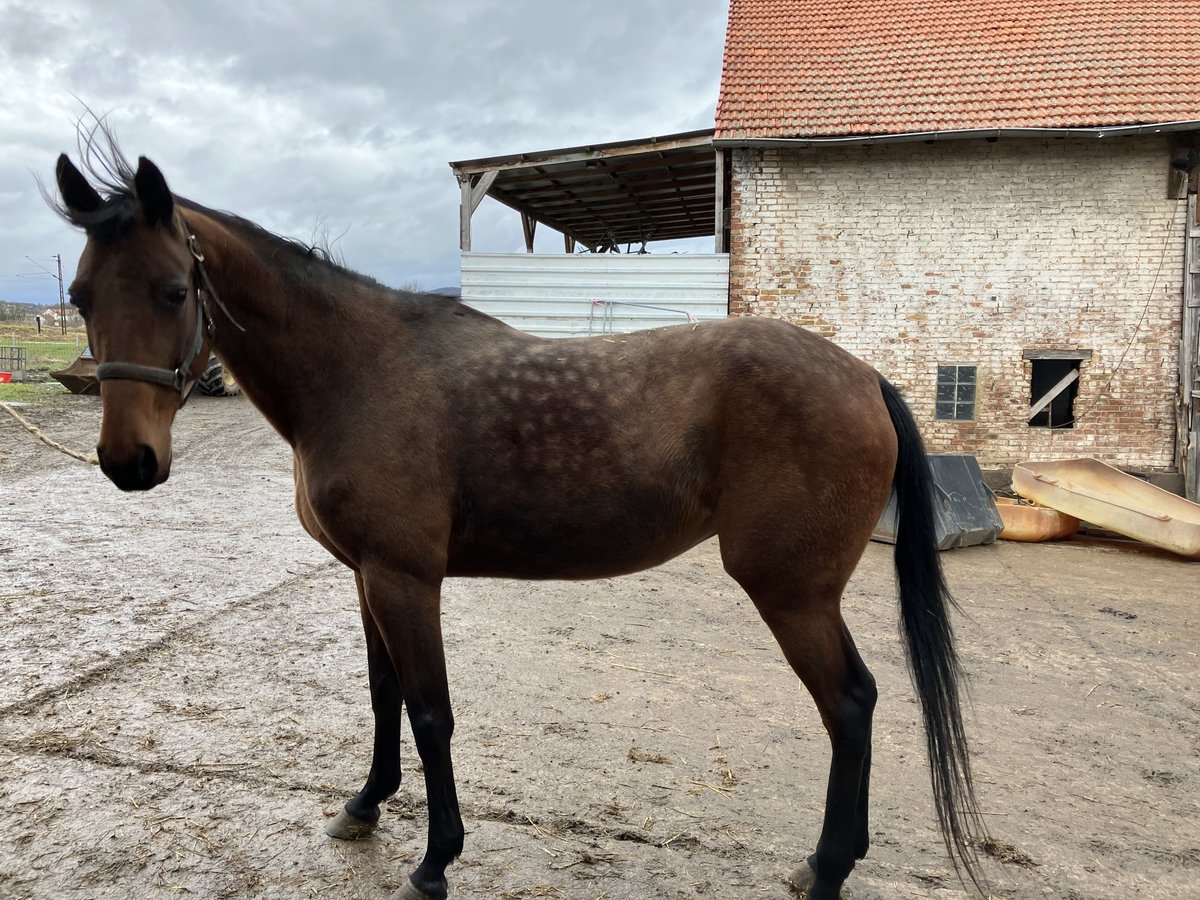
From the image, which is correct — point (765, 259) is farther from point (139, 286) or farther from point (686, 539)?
point (139, 286)

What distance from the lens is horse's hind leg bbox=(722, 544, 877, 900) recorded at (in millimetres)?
2279

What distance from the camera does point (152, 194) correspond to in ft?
6.76

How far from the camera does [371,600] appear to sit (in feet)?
7.50

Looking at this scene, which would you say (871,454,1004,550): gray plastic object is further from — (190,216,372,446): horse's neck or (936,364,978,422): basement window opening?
(190,216,372,446): horse's neck

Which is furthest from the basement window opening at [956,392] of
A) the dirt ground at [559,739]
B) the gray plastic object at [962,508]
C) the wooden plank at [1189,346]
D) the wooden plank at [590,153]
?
the wooden plank at [590,153]

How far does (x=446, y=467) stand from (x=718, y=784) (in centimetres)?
174

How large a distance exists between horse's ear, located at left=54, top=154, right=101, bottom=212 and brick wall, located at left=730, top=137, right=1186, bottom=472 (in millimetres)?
8779

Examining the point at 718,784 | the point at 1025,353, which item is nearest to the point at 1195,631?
the point at 718,784

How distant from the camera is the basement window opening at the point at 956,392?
32.2 feet

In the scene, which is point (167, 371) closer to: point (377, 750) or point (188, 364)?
point (188, 364)

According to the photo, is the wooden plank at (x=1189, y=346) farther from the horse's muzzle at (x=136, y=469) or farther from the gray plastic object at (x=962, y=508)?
the horse's muzzle at (x=136, y=469)

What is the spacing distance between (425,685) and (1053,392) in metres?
9.92

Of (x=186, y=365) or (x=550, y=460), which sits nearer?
(x=186, y=365)

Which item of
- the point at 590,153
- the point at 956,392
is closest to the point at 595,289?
the point at 590,153
